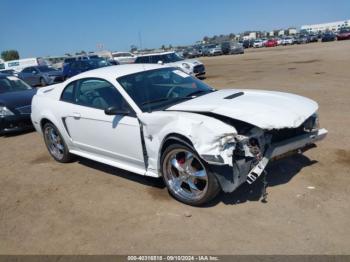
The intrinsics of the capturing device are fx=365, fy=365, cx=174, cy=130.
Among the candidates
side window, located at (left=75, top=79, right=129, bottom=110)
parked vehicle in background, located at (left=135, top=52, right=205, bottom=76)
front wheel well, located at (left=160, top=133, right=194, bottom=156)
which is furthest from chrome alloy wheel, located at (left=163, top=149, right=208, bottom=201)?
parked vehicle in background, located at (left=135, top=52, right=205, bottom=76)

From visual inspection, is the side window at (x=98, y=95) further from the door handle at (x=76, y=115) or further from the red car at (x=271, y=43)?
the red car at (x=271, y=43)

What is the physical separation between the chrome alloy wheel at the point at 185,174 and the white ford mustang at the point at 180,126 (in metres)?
0.01

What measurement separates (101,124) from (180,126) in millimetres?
1488

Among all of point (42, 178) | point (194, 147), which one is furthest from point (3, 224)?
point (194, 147)

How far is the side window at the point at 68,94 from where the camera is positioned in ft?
19.3

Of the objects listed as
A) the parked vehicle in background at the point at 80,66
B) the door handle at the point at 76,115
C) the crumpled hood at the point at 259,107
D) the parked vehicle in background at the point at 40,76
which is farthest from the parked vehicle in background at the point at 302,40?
the door handle at the point at 76,115

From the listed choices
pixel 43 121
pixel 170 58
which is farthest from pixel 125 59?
pixel 43 121

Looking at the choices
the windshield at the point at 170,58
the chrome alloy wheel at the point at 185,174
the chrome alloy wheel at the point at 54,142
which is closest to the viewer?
the chrome alloy wheel at the point at 185,174

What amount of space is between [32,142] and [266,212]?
241 inches

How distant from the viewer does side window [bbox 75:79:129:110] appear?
499cm

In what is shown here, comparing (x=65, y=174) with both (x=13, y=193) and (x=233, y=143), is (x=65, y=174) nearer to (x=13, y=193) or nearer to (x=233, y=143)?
(x=13, y=193)

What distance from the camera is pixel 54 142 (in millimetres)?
6508

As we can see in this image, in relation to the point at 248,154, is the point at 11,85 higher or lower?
lower

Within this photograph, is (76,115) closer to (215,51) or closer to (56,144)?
(56,144)
